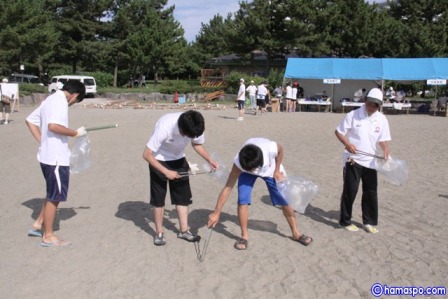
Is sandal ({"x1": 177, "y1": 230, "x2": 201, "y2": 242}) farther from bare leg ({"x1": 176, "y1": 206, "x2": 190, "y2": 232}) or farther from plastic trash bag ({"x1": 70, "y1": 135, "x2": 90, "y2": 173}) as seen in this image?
plastic trash bag ({"x1": 70, "y1": 135, "x2": 90, "y2": 173})

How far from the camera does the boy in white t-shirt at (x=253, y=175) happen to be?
4.23 meters

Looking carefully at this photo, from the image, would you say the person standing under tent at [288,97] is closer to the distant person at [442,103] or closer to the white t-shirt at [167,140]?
the distant person at [442,103]

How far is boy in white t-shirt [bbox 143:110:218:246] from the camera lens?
163 inches

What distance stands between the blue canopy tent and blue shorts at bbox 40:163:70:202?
20.7 m

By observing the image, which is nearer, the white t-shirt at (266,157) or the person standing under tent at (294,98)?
the white t-shirt at (266,157)

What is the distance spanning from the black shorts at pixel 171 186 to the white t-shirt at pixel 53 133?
916 millimetres

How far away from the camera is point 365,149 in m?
5.02

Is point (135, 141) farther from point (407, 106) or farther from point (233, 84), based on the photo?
point (233, 84)

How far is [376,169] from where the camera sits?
5.08 m

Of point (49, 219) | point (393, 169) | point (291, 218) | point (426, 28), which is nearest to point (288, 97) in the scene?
point (426, 28)

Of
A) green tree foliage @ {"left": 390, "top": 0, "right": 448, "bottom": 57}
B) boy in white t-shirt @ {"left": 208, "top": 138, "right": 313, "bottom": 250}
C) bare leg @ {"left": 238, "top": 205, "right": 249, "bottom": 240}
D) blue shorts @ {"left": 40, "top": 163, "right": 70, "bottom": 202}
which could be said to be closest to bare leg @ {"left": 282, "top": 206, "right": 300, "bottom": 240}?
boy in white t-shirt @ {"left": 208, "top": 138, "right": 313, "bottom": 250}

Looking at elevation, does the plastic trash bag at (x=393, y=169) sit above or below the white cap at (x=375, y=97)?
below

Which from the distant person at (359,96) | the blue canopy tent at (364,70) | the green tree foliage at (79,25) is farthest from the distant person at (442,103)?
the green tree foliage at (79,25)

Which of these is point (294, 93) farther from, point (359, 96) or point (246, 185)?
point (246, 185)
